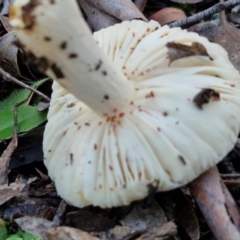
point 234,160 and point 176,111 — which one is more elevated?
point 176,111

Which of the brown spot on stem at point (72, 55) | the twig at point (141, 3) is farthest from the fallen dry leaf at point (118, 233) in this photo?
the twig at point (141, 3)

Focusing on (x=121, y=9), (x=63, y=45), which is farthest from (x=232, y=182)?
(x=121, y=9)

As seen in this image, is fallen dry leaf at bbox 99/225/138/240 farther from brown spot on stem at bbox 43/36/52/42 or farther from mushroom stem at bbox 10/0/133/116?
brown spot on stem at bbox 43/36/52/42

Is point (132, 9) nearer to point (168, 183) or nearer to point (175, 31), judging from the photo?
point (175, 31)

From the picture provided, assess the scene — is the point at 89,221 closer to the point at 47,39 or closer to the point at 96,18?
the point at 47,39

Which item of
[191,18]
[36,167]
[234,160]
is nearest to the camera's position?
[234,160]

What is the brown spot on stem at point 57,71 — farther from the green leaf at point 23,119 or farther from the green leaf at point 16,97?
the green leaf at point 16,97

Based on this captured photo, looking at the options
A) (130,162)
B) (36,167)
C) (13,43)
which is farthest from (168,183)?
(13,43)

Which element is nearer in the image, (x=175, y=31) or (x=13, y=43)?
(x=175, y=31)
